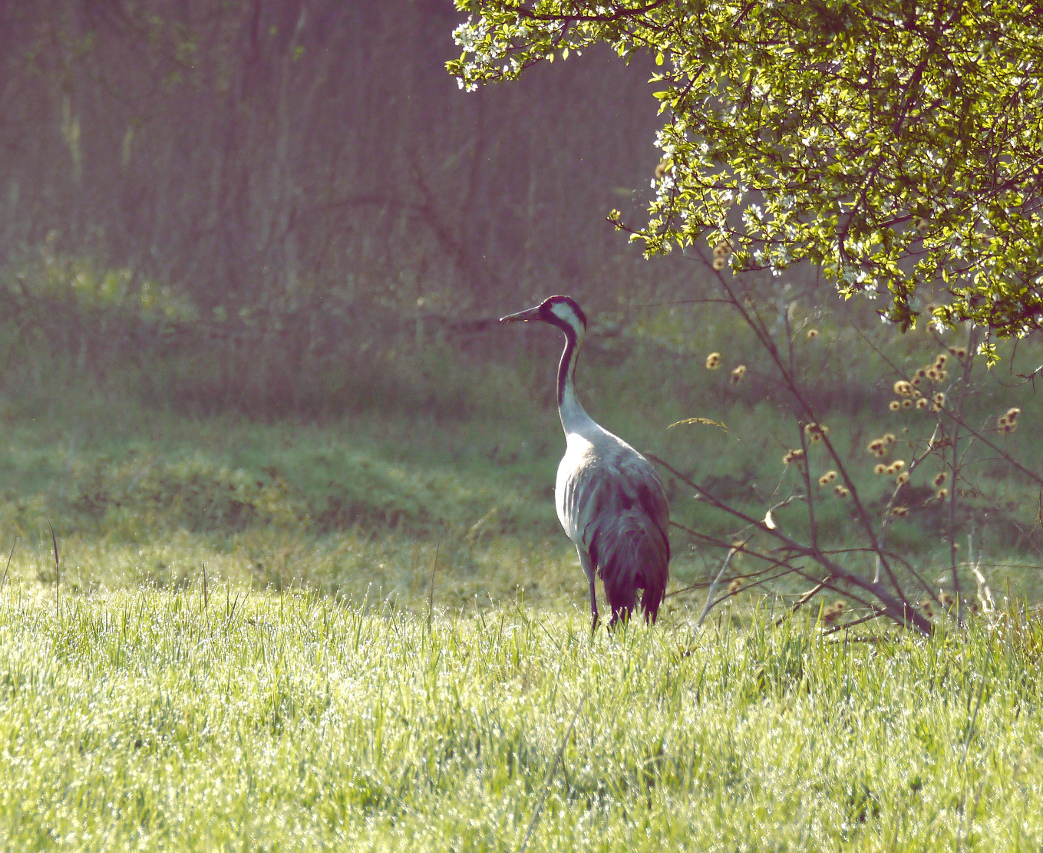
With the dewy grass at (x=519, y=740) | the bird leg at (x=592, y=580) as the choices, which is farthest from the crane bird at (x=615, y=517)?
the dewy grass at (x=519, y=740)

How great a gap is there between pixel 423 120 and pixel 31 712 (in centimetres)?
1399

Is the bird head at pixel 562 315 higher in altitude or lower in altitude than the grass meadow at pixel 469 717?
higher

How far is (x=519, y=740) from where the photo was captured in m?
3.87

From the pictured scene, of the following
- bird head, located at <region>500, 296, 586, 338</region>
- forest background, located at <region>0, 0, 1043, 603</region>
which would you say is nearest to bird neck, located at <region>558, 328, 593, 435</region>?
bird head, located at <region>500, 296, 586, 338</region>

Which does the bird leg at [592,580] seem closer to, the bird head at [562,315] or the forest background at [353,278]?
the bird head at [562,315]

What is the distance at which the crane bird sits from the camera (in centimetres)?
644

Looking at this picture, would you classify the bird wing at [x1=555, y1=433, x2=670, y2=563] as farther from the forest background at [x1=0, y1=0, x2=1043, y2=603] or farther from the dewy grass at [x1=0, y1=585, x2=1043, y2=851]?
the forest background at [x1=0, y1=0, x2=1043, y2=603]

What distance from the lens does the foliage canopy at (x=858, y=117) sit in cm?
457

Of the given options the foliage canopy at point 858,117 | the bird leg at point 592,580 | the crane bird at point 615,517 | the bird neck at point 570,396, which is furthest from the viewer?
the bird neck at point 570,396

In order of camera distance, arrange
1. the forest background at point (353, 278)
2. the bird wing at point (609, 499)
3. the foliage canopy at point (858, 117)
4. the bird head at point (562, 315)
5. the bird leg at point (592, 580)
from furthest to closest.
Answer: the forest background at point (353, 278), the bird head at point (562, 315), the bird leg at point (592, 580), the bird wing at point (609, 499), the foliage canopy at point (858, 117)

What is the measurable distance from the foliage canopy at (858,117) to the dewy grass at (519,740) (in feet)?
5.71

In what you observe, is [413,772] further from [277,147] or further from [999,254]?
[277,147]

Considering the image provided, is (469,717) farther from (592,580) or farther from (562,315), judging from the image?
(562,315)

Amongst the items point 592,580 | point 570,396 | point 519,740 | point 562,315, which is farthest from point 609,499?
point 519,740
